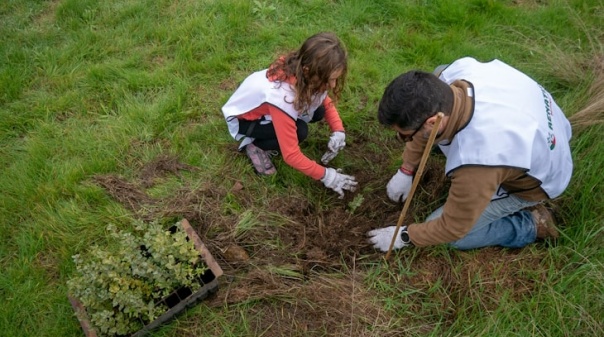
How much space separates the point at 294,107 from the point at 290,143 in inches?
9.1

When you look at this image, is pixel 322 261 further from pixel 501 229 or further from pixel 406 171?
pixel 501 229

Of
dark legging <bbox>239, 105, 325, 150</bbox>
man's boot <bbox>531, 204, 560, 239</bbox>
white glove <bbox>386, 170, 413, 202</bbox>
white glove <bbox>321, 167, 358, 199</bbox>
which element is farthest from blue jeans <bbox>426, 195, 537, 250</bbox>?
dark legging <bbox>239, 105, 325, 150</bbox>

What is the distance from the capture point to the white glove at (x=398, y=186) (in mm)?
2764

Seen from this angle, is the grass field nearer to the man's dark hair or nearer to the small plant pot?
the small plant pot

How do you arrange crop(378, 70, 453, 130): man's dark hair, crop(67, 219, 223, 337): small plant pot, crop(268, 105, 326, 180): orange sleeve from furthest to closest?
1. crop(268, 105, 326, 180): orange sleeve
2. crop(67, 219, 223, 337): small plant pot
3. crop(378, 70, 453, 130): man's dark hair

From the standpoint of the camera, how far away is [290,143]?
8.90ft

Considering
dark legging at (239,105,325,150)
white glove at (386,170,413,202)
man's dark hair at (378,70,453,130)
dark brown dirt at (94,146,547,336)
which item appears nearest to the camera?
man's dark hair at (378,70,453,130)

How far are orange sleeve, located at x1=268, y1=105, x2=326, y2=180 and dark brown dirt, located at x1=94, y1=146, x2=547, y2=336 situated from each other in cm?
21

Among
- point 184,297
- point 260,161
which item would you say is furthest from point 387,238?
point 184,297

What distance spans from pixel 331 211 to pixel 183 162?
1.12m

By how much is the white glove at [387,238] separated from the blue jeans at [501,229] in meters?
0.29

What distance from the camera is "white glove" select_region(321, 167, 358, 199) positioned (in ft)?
9.14

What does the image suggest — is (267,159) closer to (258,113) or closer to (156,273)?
(258,113)

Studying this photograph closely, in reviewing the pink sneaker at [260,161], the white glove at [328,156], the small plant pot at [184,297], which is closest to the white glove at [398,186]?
the white glove at [328,156]
